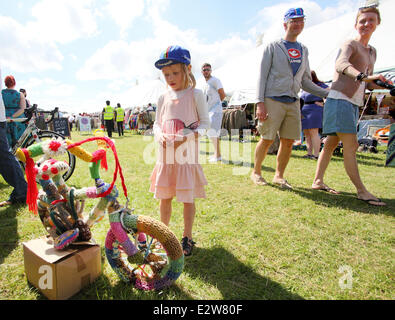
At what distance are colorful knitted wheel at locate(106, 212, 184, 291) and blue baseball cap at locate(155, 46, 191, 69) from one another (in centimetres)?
103

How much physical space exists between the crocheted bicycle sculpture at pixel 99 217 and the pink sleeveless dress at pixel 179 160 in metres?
0.34

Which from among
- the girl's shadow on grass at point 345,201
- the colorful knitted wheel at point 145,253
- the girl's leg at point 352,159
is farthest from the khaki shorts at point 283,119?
the colorful knitted wheel at point 145,253

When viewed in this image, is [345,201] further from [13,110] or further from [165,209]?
[13,110]

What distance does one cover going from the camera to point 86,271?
4.68 feet

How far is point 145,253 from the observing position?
1.51 meters

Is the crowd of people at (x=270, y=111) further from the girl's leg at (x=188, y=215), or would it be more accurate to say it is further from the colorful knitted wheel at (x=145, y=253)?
the colorful knitted wheel at (x=145, y=253)

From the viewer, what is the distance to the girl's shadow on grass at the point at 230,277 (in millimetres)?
1407

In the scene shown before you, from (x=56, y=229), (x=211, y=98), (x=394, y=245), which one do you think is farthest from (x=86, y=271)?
(x=211, y=98)

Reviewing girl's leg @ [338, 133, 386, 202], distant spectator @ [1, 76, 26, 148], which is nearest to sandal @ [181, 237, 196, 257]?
girl's leg @ [338, 133, 386, 202]
